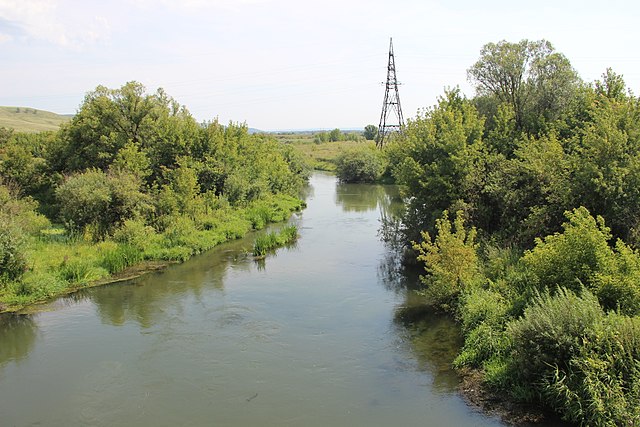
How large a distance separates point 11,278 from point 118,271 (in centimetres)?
469

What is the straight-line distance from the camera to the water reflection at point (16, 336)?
15.6m

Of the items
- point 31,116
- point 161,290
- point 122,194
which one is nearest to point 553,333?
point 161,290

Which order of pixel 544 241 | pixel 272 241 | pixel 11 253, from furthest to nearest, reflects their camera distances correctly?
pixel 272 241 → pixel 11 253 → pixel 544 241

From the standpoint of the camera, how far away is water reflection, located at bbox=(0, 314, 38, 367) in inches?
614

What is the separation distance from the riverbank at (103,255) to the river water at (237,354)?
3.32ft

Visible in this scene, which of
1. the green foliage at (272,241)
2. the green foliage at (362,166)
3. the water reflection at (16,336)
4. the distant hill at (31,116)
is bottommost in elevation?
the water reflection at (16,336)

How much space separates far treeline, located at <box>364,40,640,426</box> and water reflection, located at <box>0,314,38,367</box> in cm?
1371

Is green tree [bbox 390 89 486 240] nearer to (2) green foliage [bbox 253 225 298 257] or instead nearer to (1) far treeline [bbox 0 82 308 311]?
(2) green foliage [bbox 253 225 298 257]

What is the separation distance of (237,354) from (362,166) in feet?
177

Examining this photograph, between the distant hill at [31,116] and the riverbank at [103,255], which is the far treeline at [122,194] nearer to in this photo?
the riverbank at [103,255]

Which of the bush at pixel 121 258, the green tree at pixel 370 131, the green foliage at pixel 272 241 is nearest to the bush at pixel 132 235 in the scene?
the bush at pixel 121 258

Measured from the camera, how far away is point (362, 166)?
67312mm

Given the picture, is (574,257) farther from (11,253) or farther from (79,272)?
(11,253)

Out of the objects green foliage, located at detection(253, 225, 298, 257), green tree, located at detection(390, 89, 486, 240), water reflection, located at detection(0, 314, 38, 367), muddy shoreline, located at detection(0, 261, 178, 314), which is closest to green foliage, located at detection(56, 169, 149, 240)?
muddy shoreline, located at detection(0, 261, 178, 314)
